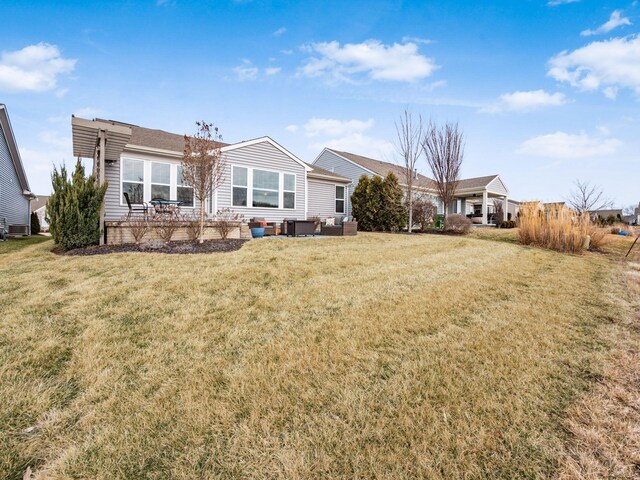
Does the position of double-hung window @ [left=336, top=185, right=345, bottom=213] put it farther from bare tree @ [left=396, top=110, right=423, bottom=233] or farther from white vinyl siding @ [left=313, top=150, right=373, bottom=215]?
bare tree @ [left=396, top=110, right=423, bottom=233]

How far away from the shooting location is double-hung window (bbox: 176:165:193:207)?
443 inches

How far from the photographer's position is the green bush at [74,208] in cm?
709

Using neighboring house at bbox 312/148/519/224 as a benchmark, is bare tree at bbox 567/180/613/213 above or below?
below

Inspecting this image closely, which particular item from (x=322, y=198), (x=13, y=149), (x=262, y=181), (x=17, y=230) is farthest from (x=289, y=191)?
(x=13, y=149)

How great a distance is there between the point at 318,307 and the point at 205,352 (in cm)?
148

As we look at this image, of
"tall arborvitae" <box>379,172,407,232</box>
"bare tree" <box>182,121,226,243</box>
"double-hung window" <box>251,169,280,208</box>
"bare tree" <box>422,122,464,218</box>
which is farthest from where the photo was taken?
"bare tree" <box>422,122,464,218</box>

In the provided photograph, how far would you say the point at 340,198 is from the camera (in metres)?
17.4

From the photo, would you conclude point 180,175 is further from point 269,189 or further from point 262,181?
point 269,189

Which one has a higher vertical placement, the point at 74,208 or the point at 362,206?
the point at 362,206

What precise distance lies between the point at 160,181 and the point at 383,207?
33.6ft

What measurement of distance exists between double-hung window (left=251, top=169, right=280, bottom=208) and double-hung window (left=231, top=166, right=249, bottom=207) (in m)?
0.37

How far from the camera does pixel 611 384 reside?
2.12m

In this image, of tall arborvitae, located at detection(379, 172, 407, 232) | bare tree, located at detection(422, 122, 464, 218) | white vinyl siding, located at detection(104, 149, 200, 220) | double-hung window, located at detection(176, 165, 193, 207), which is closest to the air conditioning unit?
white vinyl siding, located at detection(104, 149, 200, 220)

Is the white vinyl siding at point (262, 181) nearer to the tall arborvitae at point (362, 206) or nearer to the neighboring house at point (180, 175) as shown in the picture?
the neighboring house at point (180, 175)
